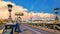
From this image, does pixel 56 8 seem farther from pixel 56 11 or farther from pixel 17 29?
pixel 17 29

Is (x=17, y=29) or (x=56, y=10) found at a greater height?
(x=56, y=10)

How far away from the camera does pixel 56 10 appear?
31.1 metres

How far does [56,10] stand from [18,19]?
27.3ft

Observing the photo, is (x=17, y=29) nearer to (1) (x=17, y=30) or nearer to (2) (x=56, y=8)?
(1) (x=17, y=30)

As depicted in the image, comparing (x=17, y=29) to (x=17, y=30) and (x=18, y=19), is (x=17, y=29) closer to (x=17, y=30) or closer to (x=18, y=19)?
(x=17, y=30)

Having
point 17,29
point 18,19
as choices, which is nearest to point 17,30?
point 17,29

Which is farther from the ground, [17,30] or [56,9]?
[56,9]

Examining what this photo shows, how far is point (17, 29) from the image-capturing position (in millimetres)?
31875

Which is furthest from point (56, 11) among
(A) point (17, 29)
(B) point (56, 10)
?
(A) point (17, 29)

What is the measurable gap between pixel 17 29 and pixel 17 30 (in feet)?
0.77

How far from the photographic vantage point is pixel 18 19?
25.3m

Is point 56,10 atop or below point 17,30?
atop

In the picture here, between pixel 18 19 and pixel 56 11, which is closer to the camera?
pixel 18 19

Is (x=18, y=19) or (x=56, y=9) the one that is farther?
(x=56, y=9)
